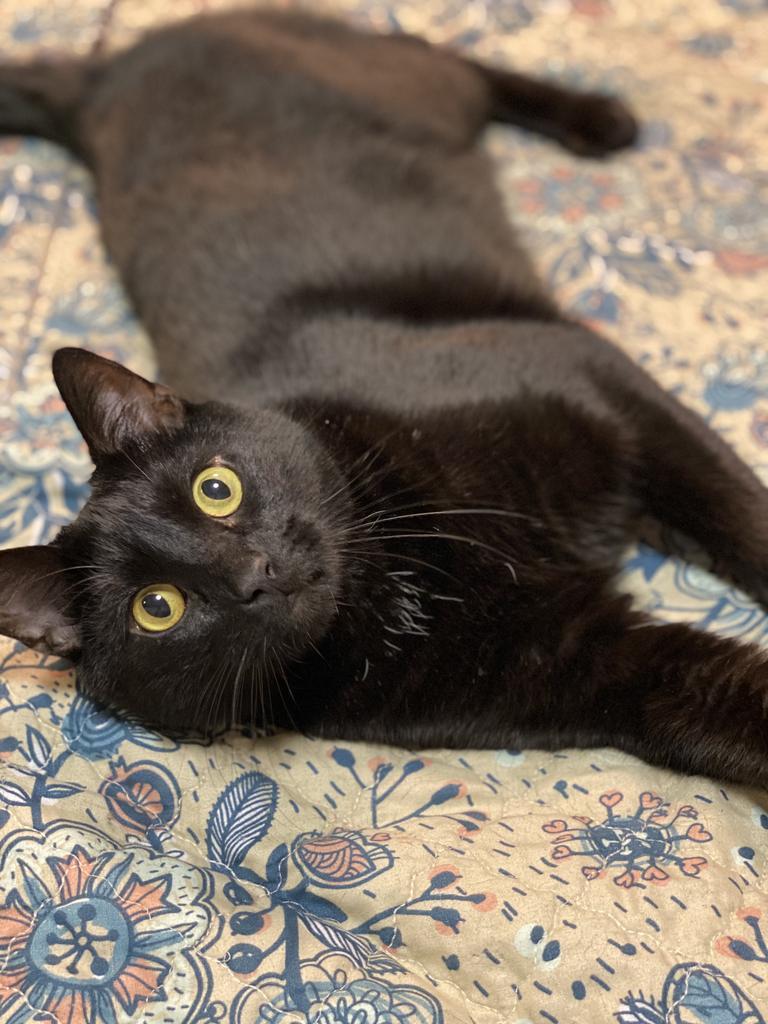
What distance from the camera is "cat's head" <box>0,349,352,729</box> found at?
43.9 inches

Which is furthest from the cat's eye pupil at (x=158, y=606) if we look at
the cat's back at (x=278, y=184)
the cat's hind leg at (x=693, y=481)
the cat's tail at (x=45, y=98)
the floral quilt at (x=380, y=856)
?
the cat's tail at (x=45, y=98)

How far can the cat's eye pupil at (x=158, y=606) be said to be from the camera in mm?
1128

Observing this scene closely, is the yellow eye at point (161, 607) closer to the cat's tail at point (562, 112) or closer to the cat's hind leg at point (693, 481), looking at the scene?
the cat's hind leg at point (693, 481)

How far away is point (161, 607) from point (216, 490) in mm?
152

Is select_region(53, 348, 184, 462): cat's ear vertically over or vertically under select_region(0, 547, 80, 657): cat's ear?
over

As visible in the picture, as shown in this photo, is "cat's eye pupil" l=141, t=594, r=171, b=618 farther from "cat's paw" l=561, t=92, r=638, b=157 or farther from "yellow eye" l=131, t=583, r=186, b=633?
"cat's paw" l=561, t=92, r=638, b=157

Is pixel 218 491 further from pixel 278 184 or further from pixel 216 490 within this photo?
pixel 278 184

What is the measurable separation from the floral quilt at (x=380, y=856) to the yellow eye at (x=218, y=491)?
32cm

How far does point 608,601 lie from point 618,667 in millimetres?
105

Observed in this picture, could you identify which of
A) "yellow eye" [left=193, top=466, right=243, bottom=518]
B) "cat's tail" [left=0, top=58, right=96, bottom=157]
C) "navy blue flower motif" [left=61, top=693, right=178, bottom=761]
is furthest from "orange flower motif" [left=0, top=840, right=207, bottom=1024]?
"cat's tail" [left=0, top=58, right=96, bottom=157]

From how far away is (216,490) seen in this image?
1162mm

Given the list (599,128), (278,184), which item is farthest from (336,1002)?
(599,128)

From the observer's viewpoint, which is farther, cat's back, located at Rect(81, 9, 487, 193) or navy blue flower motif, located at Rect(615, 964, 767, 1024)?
cat's back, located at Rect(81, 9, 487, 193)

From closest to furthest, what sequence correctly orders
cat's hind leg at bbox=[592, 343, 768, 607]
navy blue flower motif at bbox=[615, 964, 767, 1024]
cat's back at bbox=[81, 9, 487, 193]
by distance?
navy blue flower motif at bbox=[615, 964, 767, 1024]
cat's hind leg at bbox=[592, 343, 768, 607]
cat's back at bbox=[81, 9, 487, 193]
